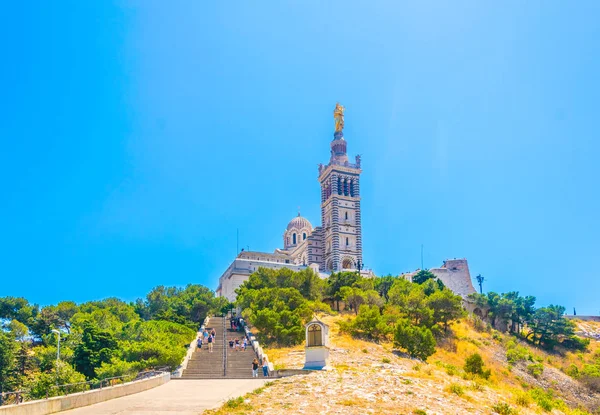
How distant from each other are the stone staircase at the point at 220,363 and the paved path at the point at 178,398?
8.78 ft

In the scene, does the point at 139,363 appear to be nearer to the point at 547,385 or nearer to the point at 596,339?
the point at 547,385

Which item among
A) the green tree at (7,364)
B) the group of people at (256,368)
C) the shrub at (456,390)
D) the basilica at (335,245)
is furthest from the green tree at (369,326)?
the basilica at (335,245)

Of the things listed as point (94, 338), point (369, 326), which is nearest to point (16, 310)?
point (94, 338)

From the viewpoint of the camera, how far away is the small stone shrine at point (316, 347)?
82.3 feet

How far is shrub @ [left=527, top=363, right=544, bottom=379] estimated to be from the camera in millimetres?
44344

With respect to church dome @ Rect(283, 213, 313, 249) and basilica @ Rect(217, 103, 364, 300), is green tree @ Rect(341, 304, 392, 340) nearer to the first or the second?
basilica @ Rect(217, 103, 364, 300)

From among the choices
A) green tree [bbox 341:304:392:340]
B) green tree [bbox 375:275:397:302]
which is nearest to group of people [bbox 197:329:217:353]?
green tree [bbox 341:304:392:340]

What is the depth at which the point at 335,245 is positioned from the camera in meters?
72.9

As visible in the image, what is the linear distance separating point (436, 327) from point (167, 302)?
32419mm

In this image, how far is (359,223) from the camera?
7575 centimetres

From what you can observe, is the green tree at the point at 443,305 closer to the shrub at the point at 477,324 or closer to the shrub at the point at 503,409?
the shrub at the point at 477,324

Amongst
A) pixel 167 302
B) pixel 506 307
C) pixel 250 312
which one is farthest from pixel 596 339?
pixel 167 302

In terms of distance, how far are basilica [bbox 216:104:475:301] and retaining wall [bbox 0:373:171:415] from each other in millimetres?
47460

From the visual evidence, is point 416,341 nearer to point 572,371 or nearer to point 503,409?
point 503,409
